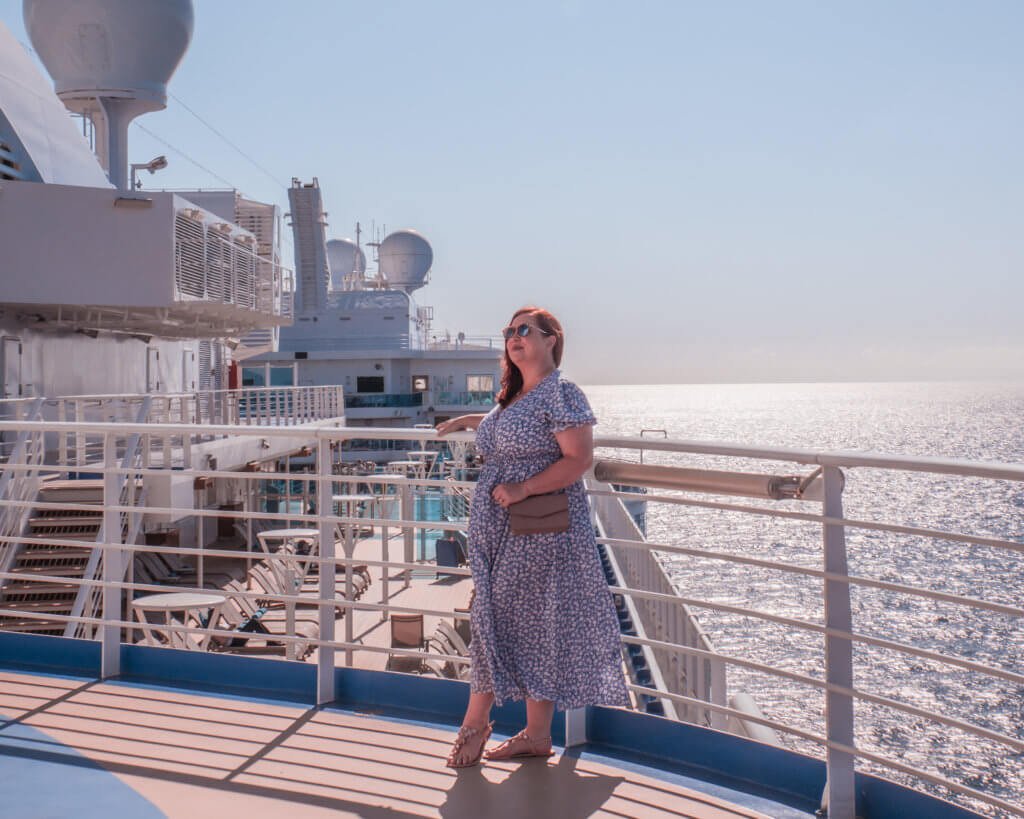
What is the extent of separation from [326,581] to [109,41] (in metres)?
17.3

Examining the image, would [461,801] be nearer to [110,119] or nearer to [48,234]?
[48,234]

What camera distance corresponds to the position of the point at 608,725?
3.01 meters

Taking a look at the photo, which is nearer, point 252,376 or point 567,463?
point 567,463

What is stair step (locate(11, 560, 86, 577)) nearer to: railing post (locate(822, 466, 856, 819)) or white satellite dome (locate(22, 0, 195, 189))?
railing post (locate(822, 466, 856, 819))

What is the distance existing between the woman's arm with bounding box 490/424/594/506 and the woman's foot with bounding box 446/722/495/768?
792 mm

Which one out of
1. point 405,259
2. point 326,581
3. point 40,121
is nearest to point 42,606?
point 326,581

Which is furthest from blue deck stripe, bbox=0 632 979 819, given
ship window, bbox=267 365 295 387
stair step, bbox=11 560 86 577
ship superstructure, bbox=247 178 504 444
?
ship window, bbox=267 365 295 387

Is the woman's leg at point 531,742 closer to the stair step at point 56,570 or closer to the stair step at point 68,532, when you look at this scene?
the stair step at point 56,570

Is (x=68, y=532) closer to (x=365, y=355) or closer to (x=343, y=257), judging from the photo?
(x=365, y=355)

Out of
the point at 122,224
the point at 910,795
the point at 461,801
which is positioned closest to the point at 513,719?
the point at 461,801

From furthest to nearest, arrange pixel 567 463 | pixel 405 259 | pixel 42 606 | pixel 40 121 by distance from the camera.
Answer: pixel 405 259, pixel 40 121, pixel 42 606, pixel 567 463

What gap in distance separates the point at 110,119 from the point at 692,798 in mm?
19323

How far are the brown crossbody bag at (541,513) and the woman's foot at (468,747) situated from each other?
669 mm

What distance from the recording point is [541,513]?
2643 millimetres
